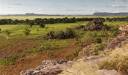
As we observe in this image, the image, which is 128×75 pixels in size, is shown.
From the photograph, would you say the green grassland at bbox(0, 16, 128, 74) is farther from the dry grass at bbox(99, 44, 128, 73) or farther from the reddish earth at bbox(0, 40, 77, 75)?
the dry grass at bbox(99, 44, 128, 73)

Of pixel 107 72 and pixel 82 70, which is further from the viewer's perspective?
pixel 82 70

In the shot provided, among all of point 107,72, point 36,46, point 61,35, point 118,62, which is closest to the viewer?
point 107,72

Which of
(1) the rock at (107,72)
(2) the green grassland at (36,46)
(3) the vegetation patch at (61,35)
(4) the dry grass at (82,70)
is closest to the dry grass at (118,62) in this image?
(1) the rock at (107,72)

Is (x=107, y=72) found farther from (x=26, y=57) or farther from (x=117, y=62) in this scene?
(x=26, y=57)

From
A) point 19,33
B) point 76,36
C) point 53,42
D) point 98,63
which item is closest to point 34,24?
point 19,33

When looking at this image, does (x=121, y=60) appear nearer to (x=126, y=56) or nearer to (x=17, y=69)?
(x=126, y=56)

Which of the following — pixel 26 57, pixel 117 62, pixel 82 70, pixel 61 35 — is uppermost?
pixel 117 62

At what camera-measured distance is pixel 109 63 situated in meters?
14.1

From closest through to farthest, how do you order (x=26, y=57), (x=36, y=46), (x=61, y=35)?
(x=26, y=57)
(x=36, y=46)
(x=61, y=35)

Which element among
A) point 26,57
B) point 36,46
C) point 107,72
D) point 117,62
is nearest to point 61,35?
point 36,46

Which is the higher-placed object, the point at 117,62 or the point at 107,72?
the point at 117,62

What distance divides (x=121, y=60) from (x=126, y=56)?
208mm

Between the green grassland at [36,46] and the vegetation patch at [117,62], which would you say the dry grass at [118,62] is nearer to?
the vegetation patch at [117,62]

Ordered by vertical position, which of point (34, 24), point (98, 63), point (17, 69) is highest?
point (98, 63)
